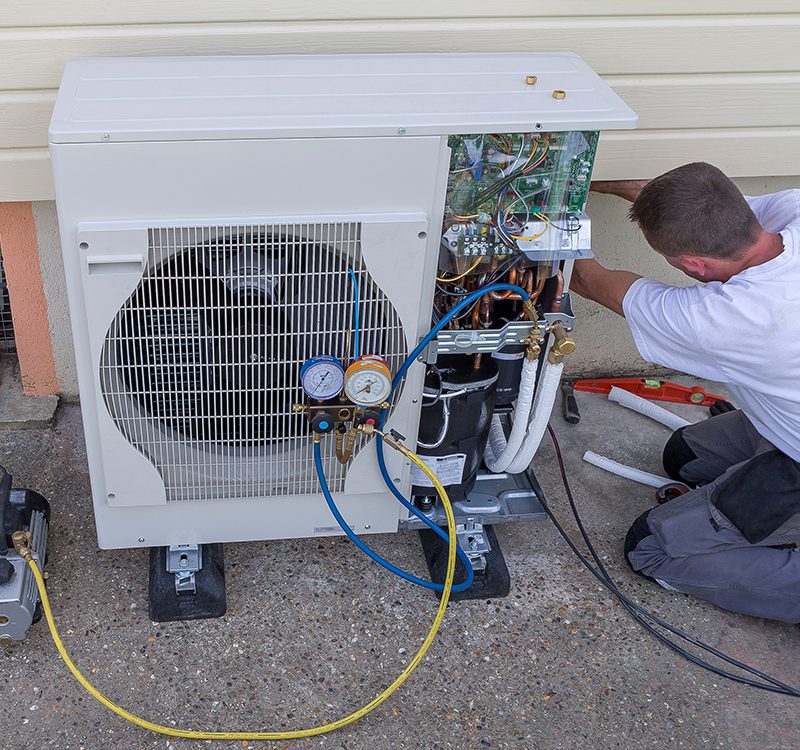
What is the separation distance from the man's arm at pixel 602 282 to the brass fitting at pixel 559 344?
0.20m

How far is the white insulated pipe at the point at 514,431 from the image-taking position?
178cm

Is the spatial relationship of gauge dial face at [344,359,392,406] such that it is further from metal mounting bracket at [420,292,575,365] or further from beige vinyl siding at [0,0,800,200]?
beige vinyl siding at [0,0,800,200]

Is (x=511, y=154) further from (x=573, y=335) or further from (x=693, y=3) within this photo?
(x=573, y=335)

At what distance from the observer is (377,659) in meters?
1.92

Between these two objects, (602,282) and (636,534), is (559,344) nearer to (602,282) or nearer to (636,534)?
(602,282)

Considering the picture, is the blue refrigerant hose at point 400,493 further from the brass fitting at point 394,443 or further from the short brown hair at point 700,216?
the short brown hair at point 700,216

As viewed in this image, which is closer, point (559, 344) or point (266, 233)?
point (266, 233)

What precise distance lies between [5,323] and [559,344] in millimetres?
1714

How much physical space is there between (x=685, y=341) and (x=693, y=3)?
0.88m

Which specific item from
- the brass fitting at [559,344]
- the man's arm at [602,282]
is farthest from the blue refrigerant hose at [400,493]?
the man's arm at [602,282]

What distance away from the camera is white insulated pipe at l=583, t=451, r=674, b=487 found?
2.45 m

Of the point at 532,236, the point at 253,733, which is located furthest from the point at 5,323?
the point at 532,236

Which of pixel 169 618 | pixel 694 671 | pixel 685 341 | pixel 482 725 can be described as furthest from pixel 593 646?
pixel 169 618

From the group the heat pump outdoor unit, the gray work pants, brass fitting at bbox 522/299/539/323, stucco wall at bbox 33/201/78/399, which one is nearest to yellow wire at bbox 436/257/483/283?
the heat pump outdoor unit
